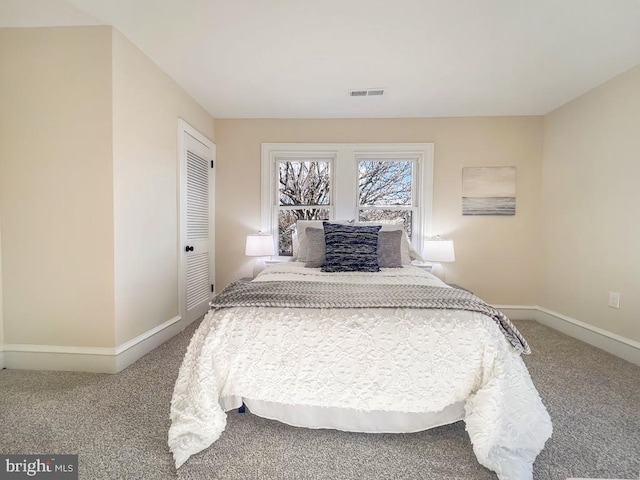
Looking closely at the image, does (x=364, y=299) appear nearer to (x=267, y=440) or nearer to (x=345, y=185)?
(x=267, y=440)

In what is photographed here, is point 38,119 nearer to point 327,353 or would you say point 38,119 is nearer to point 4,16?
point 4,16

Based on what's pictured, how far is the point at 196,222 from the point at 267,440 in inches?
89.5

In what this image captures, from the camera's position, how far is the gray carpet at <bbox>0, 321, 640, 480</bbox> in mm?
1204

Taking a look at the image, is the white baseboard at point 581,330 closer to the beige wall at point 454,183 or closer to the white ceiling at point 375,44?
the beige wall at point 454,183

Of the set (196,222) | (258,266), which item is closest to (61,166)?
(196,222)

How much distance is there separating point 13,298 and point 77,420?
118 centimetres

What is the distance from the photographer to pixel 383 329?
128cm

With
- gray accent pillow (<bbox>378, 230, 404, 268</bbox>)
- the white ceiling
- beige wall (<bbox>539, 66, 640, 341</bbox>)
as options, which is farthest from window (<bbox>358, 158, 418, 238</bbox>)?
beige wall (<bbox>539, 66, 640, 341</bbox>)

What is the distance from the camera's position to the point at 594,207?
2598 millimetres

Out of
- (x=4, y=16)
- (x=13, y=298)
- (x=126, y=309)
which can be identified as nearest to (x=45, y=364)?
(x=13, y=298)

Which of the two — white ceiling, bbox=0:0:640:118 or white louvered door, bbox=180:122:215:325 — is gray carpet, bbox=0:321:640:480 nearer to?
white louvered door, bbox=180:122:215:325

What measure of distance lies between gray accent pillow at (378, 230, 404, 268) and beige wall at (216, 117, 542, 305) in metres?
1.08

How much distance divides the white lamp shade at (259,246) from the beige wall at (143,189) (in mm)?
721

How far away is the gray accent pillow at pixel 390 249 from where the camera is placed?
2.44 meters
